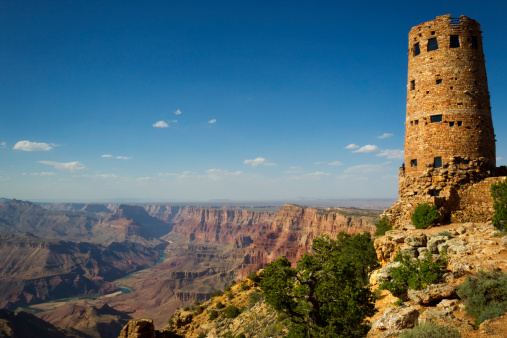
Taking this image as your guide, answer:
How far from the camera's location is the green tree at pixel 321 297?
41.3 ft

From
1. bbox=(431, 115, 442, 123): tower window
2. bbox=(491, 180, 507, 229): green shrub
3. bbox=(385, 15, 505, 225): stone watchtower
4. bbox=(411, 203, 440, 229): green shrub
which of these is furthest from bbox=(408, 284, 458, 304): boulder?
bbox=(431, 115, 442, 123): tower window

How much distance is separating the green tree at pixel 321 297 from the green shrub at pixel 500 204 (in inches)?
367

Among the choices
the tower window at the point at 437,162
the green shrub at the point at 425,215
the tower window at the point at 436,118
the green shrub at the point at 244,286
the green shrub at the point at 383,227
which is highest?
the tower window at the point at 436,118

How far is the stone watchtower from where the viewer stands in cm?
2012

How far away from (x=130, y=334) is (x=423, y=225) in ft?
103

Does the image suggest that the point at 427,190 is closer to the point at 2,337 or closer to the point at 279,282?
the point at 279,282

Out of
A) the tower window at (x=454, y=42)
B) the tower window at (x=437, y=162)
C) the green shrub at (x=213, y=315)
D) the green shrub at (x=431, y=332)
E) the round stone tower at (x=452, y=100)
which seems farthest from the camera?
the green shrub at (x=213, y=315)

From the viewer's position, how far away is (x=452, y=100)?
20.7 meters

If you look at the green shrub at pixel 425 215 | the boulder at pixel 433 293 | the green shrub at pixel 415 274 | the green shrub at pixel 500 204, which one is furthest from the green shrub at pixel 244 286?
the boulder at pixel 433 293

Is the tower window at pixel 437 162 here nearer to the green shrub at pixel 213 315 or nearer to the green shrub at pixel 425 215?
the green shrub at pixel 425 215

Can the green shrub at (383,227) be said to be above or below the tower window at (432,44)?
below

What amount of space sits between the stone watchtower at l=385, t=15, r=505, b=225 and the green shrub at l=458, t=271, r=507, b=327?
10245 mm

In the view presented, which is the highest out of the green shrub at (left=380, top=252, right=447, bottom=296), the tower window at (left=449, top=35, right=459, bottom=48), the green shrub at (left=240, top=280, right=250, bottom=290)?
the tower window at (left=449, top=35, right=459, bottom=48)

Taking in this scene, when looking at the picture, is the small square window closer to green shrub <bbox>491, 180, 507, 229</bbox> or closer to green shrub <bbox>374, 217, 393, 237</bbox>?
green shrub <bbox>491, 180, 507, 229</bbox>
